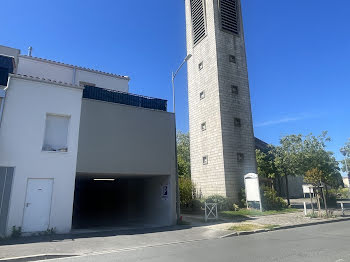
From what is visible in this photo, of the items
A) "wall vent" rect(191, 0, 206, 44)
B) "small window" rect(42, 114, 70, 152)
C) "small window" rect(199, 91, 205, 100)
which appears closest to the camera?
"small window" rect(42, 114, 70, 152)

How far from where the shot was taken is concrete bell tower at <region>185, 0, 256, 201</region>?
21.7 m

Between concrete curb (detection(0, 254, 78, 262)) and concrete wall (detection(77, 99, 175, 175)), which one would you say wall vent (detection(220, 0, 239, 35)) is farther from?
concrete curb (detection(0, 254, 78, 262))

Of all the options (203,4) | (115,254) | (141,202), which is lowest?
(115,254)

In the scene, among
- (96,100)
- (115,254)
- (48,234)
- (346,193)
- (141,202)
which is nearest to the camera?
(115,254)

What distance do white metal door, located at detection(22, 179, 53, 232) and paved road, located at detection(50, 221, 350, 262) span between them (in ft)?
15.1

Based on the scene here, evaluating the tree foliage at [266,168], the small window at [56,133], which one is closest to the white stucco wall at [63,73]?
the small window at [56,133]

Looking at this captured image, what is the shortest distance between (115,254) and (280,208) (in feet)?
53.9

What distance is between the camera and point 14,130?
11305mm

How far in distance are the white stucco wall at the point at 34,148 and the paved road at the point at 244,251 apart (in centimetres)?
472

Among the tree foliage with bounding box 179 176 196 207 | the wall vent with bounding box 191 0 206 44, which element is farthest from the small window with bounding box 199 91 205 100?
the tree foliage with bounding box 179 176 196 207

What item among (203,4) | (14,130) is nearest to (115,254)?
(14,130)

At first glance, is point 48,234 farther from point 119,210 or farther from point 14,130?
point 119,210

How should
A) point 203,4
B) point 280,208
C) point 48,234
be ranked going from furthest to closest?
1. point 203,4
2. point 280,208
3. point 48,234

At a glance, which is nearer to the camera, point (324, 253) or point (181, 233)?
point (324, 253)
